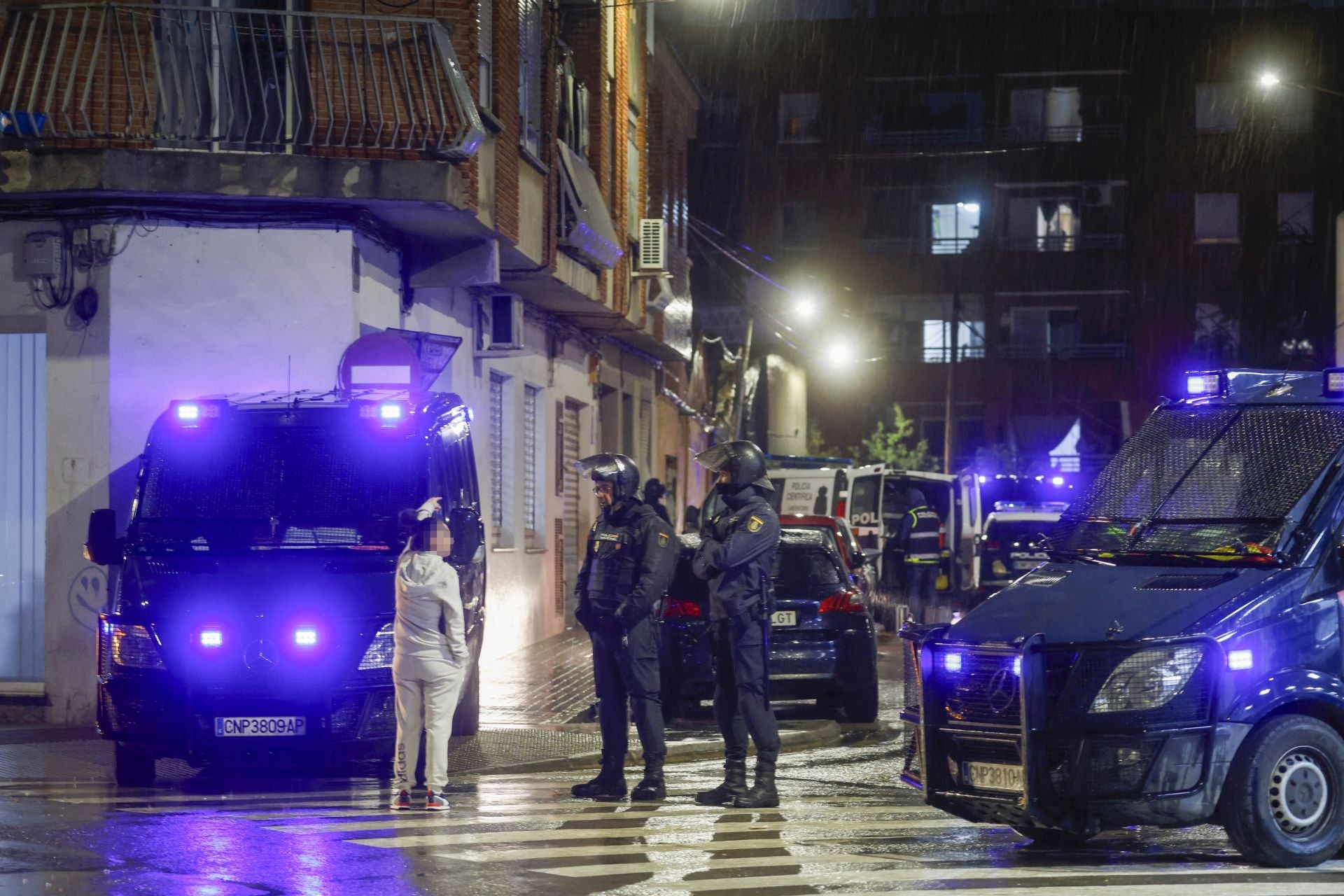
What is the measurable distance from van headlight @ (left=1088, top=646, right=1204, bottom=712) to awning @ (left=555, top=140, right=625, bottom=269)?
13834 mm

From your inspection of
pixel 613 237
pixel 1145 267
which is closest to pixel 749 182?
pixel 1145 267

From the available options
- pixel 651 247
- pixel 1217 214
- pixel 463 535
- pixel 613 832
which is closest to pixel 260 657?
pixel 463 535

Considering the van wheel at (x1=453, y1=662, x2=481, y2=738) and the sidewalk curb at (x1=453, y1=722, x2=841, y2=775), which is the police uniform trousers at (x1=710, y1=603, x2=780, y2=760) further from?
the van wheel at (x1=453, y1=662, x2=481, y2=738)

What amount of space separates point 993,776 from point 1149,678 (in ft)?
2.76

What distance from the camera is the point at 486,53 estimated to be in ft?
59.0

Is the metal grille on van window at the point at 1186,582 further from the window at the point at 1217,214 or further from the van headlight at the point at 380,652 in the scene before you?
the window at the point at 1217,214

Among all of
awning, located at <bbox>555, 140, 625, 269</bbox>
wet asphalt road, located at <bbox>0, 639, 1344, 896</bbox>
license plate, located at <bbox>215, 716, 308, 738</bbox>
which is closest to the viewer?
wet asphalt road, located at <bbox>0, 639, 1344, 896</bbox>

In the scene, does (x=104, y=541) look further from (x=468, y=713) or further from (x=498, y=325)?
(x=498, y=325)

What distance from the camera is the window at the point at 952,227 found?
60.8 metres

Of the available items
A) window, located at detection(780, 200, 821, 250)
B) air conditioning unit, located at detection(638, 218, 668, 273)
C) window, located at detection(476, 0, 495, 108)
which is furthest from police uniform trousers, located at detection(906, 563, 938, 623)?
window, located at detection(780, 200, 821, 250)

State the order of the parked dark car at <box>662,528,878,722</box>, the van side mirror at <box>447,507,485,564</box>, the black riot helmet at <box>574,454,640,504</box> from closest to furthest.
→ the black riot helmet at <box>574,454,640,504</box>, the van side mirror at <box>447,507,485,564</box>, the parked dark car at <box>662,528,878,722</box>

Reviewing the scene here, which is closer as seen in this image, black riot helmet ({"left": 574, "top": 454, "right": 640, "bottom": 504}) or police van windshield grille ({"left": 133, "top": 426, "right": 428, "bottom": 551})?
black riot helmet ({"left": 574, "top": 454, "right": 640, "bottom": 504})

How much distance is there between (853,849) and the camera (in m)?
8.73

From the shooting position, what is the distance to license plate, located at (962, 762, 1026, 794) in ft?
26.6
